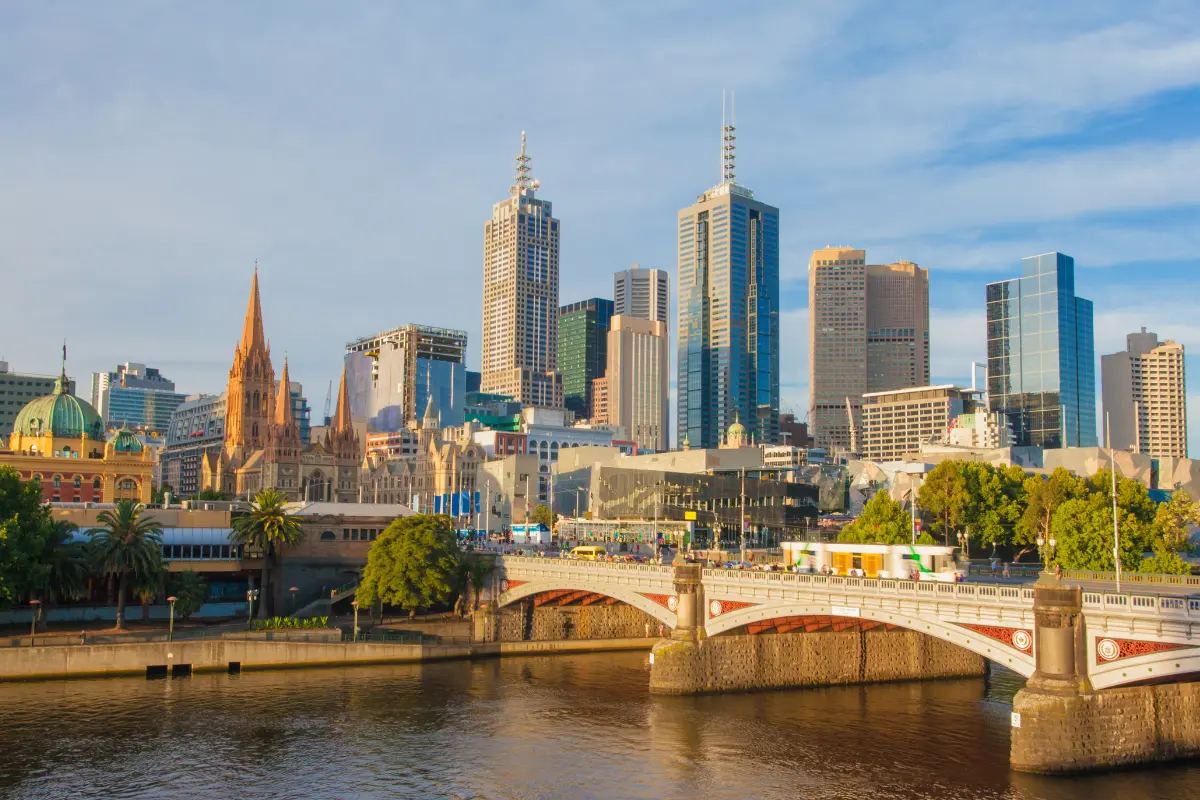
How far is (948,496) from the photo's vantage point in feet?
440

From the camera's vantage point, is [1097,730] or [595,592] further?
[595,592]

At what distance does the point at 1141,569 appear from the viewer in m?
100

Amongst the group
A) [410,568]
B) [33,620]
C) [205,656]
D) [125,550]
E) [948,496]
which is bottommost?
[205,656]

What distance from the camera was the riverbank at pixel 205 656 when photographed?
83.9m

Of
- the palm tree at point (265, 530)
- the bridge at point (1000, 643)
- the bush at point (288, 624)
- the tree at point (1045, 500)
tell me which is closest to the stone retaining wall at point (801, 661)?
the bridge at point (1000, 643)

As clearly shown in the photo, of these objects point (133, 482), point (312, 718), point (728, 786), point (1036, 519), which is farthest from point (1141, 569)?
point (133, 482)

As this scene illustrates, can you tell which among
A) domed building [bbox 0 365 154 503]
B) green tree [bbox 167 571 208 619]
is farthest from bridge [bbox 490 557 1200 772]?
domed building [bbox 0 365 154 503]

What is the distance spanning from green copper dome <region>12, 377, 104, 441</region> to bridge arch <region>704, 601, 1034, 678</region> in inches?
4990

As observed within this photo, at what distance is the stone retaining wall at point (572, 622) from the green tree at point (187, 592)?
1129 inches

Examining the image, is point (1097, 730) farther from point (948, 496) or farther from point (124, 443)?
point (124, 443)

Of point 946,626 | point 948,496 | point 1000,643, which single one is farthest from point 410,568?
point 948,496

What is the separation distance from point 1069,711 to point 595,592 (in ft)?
159

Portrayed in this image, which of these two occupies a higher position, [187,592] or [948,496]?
[948,496]

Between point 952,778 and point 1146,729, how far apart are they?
10.5 m
